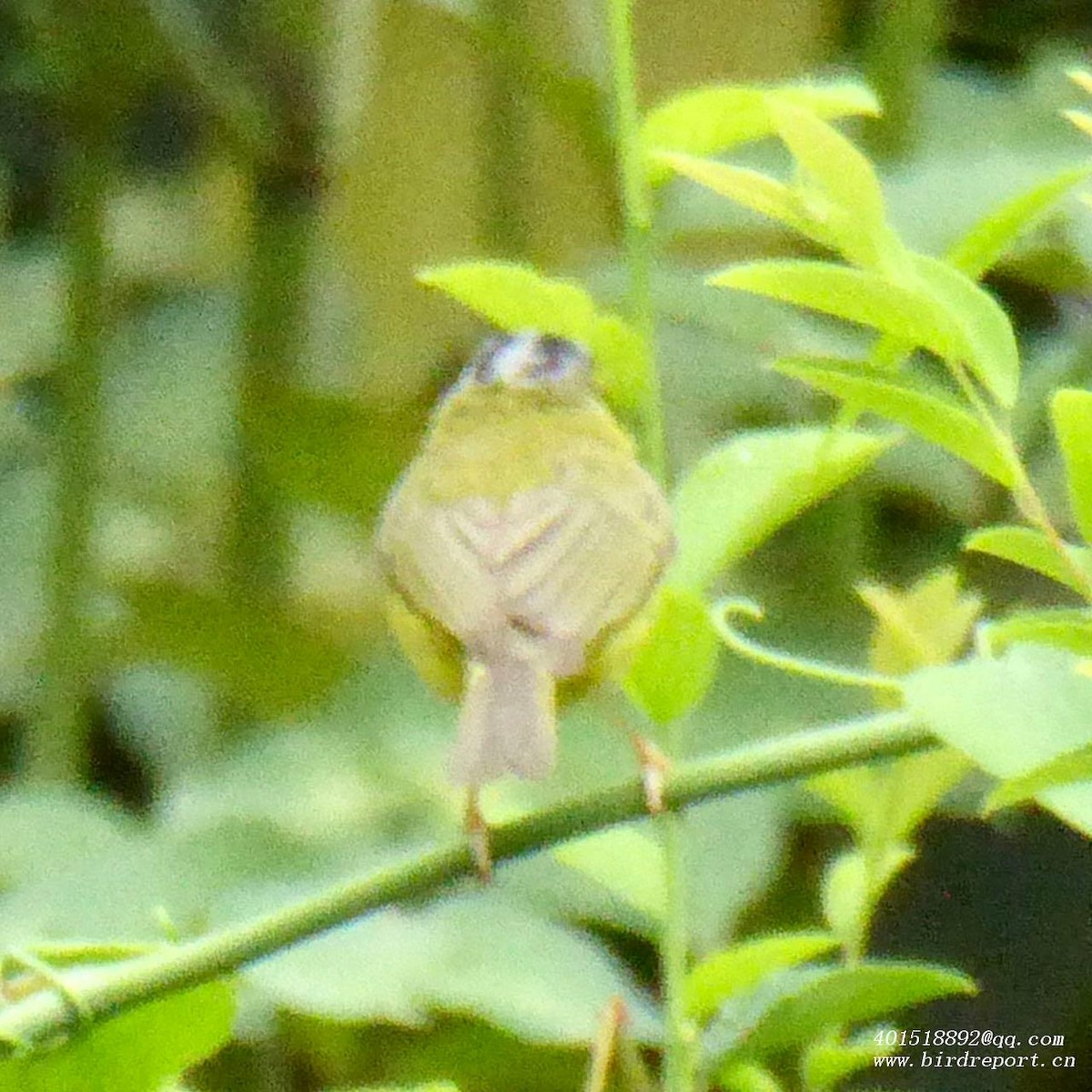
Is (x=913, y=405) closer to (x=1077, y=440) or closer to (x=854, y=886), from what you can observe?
(x=1077, y=440)

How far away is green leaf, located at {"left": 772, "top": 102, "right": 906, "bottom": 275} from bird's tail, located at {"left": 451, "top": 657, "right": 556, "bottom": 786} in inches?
15.3

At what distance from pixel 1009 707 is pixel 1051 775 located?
0.03 m

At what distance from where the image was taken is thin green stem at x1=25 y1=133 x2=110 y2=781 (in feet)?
5.39

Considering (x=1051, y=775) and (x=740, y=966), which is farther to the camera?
(x=740, y=966)

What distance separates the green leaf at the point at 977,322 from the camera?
655mm

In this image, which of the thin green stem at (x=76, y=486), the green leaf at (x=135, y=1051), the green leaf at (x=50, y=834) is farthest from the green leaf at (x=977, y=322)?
the thin green stem at (x=76, y=486)

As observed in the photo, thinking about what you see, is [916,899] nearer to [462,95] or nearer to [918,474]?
Answer: [918,474]

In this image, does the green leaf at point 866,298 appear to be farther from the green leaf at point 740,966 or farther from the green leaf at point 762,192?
the green leaf at point 740,966

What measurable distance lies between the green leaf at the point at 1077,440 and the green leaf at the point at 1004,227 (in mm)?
94

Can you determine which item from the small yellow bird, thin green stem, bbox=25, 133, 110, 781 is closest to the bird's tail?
the small yellow bird

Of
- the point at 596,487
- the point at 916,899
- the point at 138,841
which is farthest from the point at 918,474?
the point at 138,841

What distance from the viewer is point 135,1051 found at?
686mm

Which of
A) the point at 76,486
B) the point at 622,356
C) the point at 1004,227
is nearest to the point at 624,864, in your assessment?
→ the point at 622,356

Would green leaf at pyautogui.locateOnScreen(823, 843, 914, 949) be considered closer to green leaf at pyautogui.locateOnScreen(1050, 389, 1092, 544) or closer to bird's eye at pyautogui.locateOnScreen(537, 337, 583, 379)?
green leaf at pyautogui.locateOnScreen(1050, 389, 1092, 544)
